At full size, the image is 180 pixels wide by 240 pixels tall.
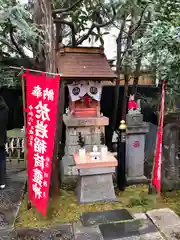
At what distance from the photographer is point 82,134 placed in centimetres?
564

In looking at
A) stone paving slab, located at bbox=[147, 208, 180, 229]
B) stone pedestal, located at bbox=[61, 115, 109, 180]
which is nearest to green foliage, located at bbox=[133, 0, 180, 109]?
stone pedestal, located at bbox=[61, 115, 109, 180]

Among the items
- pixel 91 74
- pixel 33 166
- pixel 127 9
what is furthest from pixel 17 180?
pixel 127 9

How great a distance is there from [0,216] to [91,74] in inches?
123

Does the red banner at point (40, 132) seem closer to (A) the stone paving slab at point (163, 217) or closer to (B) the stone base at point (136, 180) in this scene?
(A) the stone paving slab at point (163, 217)

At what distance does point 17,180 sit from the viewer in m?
5.84

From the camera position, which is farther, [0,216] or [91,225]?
[0,216]

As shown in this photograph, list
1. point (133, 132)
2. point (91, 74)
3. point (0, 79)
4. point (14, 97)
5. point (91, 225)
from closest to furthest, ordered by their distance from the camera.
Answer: point (91, 225) < point (91, 74) < point (133, 132) < point (0, 79) < point (14, 97)

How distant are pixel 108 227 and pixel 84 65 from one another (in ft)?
10.4

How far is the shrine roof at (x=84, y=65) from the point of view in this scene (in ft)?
16.7

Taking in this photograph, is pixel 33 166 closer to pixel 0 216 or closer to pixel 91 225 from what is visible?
pixel 0 216

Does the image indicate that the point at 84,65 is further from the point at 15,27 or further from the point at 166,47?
the point at 166,47

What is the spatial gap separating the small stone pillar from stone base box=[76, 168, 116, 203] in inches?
38.1

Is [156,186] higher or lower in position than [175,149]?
lower

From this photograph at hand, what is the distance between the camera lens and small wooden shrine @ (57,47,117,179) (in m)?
5.18
